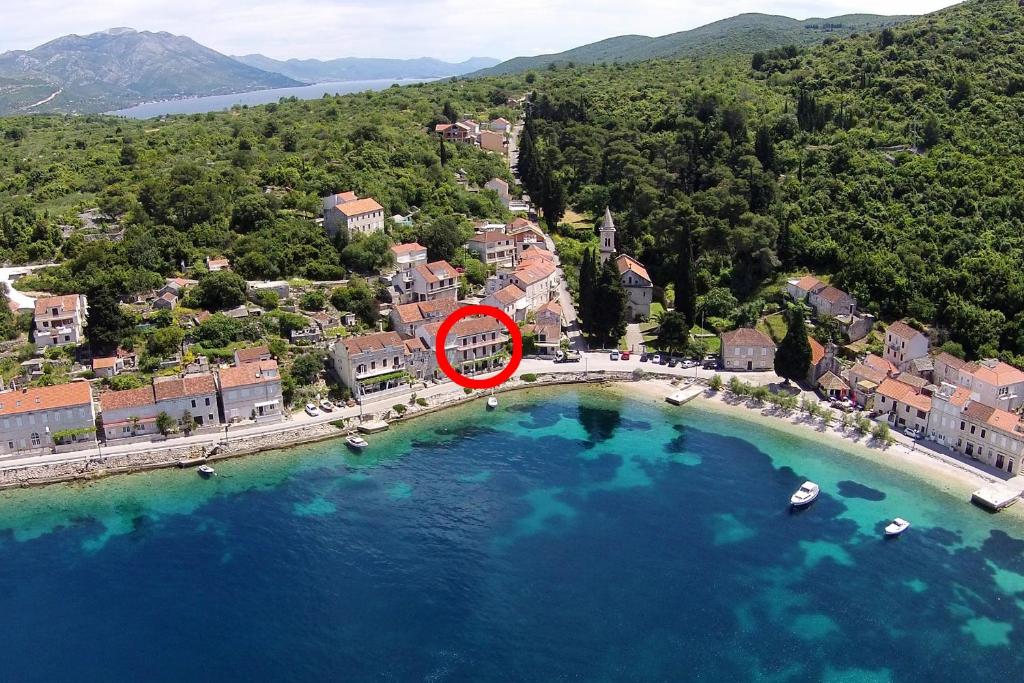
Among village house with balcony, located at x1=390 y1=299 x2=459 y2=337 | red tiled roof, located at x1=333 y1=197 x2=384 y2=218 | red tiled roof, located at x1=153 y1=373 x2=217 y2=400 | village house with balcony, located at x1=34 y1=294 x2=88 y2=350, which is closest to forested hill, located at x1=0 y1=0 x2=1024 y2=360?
red tiled roof, located at x1=333 y1=197 x2=384 y2=218

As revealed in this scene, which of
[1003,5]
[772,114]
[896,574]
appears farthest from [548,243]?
[1003,5]

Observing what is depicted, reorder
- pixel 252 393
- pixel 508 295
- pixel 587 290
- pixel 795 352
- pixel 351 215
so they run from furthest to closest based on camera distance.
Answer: pixel 351 215, pixel 508 295, pixel 587 290, pixel 795 352, pixel 252 393

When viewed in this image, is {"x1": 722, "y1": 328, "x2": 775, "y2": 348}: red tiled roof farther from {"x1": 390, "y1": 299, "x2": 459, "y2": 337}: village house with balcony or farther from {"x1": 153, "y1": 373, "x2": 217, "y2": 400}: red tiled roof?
{"x1": 153, "y1": 373, "x2": 217, "y2": 400}: red tiled roof

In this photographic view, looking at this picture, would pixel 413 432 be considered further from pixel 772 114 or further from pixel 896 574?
pixel 772 114

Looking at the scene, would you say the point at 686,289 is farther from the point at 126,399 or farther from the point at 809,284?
the point at 126,399

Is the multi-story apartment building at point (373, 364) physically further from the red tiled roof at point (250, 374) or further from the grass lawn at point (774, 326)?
the grass lawn at point (774, 326)

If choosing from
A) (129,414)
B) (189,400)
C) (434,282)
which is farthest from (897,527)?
(129,414)
